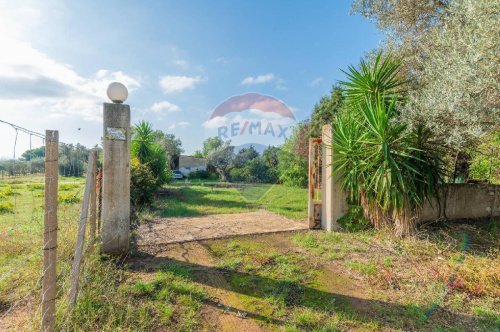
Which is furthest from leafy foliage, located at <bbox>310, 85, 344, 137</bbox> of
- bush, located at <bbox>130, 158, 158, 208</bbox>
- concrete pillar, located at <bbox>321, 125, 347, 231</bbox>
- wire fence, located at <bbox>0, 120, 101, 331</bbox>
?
wire fence, located at <bbox>0, 120, 101, 331</bbox>

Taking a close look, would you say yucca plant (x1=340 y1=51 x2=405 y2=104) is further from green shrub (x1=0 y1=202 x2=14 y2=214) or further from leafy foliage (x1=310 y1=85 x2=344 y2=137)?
leafy foliage (x1=310 y1=85 x2=344 y2=137)

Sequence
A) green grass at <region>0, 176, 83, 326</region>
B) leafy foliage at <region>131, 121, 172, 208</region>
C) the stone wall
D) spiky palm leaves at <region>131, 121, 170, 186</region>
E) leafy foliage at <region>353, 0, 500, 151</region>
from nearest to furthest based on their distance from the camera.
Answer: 1. green grass at <region>0, 176, 83, 326</region>
2. leafy foliage at <region>353, 0, 500, 151</region>
3. the stone wall
4. leafy foliage at <region>131, 121, 172, 208</region>
5. spiky palm leaves at <region>131, 121, 170, 186</region>

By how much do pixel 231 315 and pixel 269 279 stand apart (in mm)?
930

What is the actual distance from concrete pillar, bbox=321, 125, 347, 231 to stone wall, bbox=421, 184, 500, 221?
6.62 ft

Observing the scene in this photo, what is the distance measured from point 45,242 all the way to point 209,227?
4.42 m

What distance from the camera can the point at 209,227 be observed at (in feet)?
21.0

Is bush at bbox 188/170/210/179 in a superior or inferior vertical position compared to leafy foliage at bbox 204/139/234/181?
inferior

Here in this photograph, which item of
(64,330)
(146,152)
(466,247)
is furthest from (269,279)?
(146,152)

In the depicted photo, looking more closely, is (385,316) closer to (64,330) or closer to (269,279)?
(269,279)

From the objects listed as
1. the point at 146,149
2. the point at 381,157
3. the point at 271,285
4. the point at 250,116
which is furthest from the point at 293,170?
the point at 271,285

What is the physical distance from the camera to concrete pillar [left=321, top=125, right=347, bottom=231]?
602cm

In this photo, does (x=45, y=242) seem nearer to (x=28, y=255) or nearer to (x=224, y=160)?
(x=28, y=255)

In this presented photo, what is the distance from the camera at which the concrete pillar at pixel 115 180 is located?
13.6 ft

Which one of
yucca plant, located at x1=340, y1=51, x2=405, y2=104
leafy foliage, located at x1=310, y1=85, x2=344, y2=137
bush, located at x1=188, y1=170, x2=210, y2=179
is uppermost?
→ leafy foliage, located at x1=310, y1=85, x2=344, y2=137
